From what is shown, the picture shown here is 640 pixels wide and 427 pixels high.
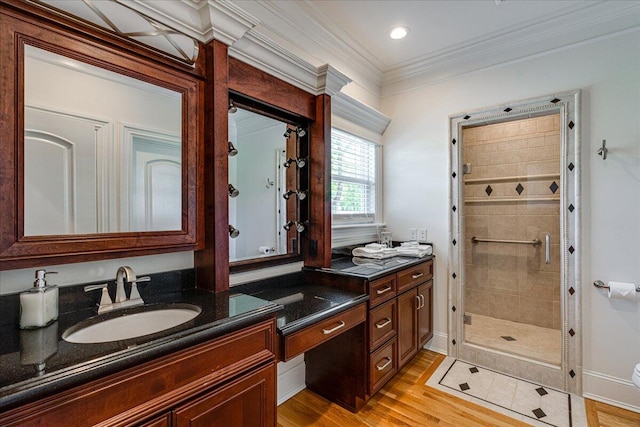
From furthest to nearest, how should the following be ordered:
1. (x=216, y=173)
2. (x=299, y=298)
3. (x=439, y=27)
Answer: (x=439, y=27) → (x=299, y=298) → (x=216, y=173)

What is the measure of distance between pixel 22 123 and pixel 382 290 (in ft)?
6.75

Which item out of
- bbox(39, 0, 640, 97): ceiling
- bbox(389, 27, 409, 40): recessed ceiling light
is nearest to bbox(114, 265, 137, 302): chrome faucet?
bbox(39, 0, 640, 97): ceiling

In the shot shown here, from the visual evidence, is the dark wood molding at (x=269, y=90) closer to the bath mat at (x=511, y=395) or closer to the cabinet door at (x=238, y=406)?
the cabinet door at (x=238, y=406)

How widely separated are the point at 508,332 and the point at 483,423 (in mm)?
1178

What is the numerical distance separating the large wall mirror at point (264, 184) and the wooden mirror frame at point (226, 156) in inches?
2.9

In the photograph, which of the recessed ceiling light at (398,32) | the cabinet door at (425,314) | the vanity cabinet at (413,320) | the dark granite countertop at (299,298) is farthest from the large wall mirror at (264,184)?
the cabinet door at (425,314)

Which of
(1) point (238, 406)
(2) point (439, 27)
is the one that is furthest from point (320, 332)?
(2) point (439, 27)

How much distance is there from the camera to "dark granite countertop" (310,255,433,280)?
211 cm

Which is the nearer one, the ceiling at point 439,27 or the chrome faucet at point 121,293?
the chrome faucet at point 121,293

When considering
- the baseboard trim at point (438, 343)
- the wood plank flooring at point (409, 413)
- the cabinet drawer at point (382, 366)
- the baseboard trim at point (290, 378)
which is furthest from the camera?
the baseboard trim at point (438, 343)

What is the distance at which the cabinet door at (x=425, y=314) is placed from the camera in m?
2.66

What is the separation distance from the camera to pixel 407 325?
247 centimetres

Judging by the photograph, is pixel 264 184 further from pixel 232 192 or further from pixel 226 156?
pixel 226 156

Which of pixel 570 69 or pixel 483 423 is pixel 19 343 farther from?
pixel 570 69
